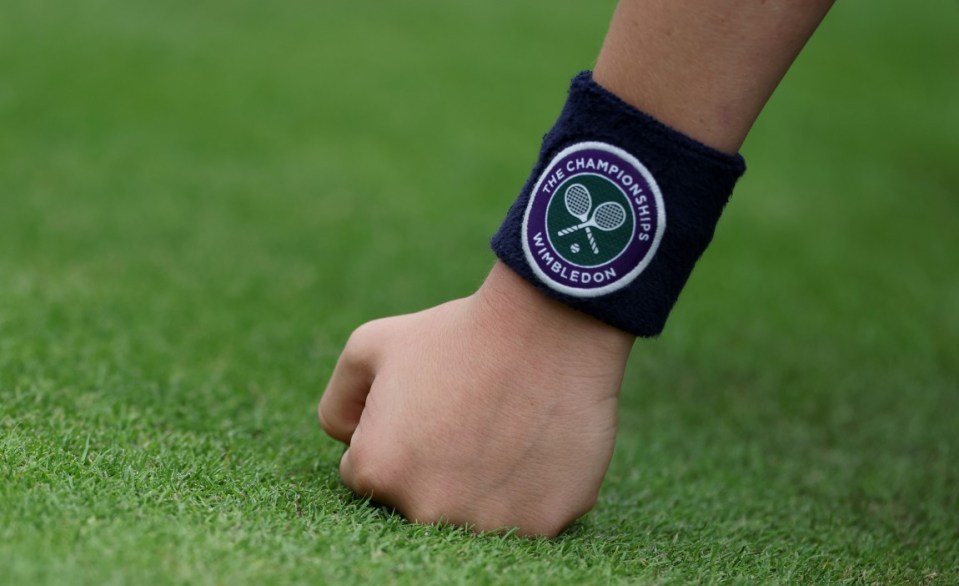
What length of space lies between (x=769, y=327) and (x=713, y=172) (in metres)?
2.10

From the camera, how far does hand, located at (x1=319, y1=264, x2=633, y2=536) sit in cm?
122

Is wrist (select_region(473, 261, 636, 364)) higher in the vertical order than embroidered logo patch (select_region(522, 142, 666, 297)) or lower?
lower

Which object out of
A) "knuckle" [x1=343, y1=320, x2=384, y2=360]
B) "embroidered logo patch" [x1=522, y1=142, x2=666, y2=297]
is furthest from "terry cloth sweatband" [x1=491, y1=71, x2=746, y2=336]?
"knuckle" [x1=343, y1=320, x2=384, y2=360]

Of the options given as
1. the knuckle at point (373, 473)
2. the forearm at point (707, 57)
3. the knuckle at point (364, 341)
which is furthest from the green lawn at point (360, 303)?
the forearm at point (707, 57)

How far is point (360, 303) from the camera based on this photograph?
2.96 m

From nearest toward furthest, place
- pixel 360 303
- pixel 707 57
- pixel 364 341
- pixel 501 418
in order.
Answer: pixel 707 57
pixel 501 418
pixel 364 341
pixel 360 303

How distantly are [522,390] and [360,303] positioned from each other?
1779 millimetres

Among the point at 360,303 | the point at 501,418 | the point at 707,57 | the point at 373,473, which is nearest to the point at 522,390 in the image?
A: the point at 501,418

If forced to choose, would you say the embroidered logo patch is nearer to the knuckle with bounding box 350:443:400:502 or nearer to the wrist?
the wrist

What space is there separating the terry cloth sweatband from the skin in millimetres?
27

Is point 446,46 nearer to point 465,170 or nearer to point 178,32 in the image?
point 178,32

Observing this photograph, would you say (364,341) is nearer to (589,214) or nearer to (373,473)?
(373,473)

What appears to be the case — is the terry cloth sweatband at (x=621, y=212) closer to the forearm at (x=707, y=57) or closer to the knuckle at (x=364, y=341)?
the forearm at (x=707, y=57)

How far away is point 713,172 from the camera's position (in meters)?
1.16
